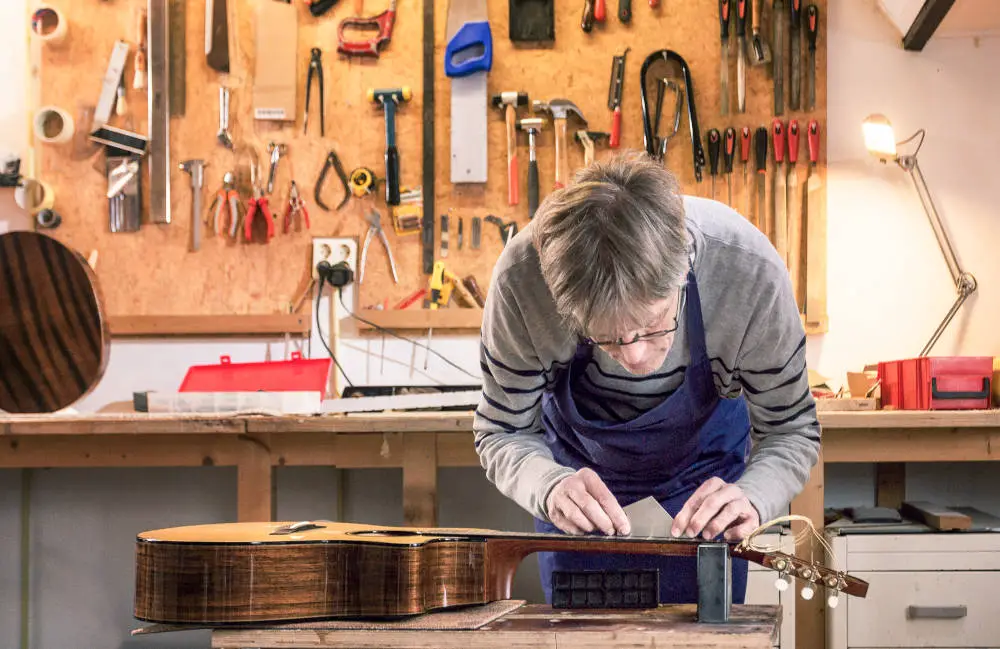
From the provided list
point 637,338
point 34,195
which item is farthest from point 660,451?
point 34,195

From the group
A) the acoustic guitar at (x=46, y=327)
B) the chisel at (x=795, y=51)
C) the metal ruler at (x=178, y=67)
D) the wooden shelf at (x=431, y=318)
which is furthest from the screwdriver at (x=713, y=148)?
the acoustic guitar at (x=46, y=327)

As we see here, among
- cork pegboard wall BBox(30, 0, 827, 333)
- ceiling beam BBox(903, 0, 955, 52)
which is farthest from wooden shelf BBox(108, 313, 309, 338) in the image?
ceiling beam BBox(903, 0, 955, 52)

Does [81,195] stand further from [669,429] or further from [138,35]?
[669,429]

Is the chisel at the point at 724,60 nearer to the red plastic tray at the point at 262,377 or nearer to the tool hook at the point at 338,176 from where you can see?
the tool hook at the point at 338,176

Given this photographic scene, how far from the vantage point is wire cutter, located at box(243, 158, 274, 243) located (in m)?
3.46

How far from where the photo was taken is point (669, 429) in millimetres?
1711

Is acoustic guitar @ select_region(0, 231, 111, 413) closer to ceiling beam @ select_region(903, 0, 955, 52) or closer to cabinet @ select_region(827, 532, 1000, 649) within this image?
cabinet @ select_region(827, 532, 1000, 649)

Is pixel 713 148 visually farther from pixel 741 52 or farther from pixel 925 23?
pixel 925 23

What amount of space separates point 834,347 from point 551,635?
8.13ft

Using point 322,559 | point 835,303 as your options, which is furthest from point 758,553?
point 835,303

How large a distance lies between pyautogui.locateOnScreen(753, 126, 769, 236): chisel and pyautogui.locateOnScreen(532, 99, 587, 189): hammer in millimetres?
596

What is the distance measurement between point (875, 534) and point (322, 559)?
187cm

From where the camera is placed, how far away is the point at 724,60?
3406 mm

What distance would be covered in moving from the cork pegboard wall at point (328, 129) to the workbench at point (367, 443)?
31.0 inches
